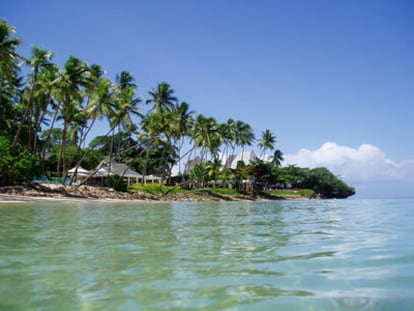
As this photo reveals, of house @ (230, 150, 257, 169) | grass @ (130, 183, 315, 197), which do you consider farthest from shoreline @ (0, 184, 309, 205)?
house @ (230, 150, 257, 169)

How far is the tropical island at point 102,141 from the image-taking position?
93.4ft

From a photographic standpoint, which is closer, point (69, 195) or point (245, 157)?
point (69, 195)

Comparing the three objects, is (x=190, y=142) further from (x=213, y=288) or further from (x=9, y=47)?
(x=213, y=288)

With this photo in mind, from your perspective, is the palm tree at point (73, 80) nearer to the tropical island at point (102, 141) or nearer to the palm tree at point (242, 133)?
the tropical island at point (102, 141)

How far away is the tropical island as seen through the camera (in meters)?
28.5

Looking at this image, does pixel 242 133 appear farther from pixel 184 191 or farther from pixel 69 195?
pixel 69 195

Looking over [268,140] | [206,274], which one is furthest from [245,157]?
[206,274]

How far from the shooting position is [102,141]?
6325cm

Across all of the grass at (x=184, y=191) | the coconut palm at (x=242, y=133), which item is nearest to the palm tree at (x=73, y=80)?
the grass at (x=184, y=191)

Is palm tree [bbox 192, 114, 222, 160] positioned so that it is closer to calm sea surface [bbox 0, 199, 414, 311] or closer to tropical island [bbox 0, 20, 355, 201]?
tropical island [bbox 0, 20, 355, 201]

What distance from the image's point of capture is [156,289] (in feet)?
11.3

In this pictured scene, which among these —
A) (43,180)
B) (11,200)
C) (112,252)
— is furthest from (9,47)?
(112,252)

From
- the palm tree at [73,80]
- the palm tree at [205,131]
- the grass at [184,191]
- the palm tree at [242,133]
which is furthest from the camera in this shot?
the palm tree at [242,133]

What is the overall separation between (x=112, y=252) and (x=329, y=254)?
339cm
